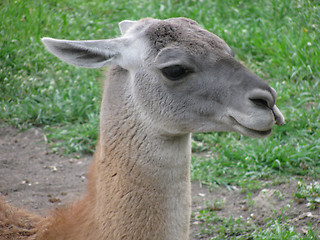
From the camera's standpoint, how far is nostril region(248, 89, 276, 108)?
3.05m

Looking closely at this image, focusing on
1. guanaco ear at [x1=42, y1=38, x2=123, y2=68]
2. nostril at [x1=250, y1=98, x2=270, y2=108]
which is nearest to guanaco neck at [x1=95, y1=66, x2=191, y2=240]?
guanaco ear at [x1=42, y1=38, x2=123, y2=68]

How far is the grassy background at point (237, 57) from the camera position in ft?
18.0

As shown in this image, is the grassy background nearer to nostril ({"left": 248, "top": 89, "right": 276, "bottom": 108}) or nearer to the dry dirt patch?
the dry dirt patch

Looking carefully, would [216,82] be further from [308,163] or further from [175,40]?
[308,163]

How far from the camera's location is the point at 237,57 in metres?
7.20

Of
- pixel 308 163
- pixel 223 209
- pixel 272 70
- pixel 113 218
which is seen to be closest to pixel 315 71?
pixel 272 70

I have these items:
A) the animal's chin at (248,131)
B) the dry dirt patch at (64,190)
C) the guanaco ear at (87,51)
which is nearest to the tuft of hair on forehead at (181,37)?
the guanaco ear at (87,51)

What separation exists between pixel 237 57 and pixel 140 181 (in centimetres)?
429

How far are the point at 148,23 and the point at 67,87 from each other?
3.65 metres

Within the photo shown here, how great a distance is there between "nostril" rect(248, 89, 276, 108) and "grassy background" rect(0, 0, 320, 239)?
2.21 m

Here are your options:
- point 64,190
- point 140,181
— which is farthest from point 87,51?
point 64,190

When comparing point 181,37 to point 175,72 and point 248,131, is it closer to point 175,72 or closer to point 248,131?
point 175,72

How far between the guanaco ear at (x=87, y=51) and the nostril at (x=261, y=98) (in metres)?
1.01

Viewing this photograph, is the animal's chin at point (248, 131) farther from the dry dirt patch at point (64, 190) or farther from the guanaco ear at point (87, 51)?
the dry dirt patch at point (64, 190)
